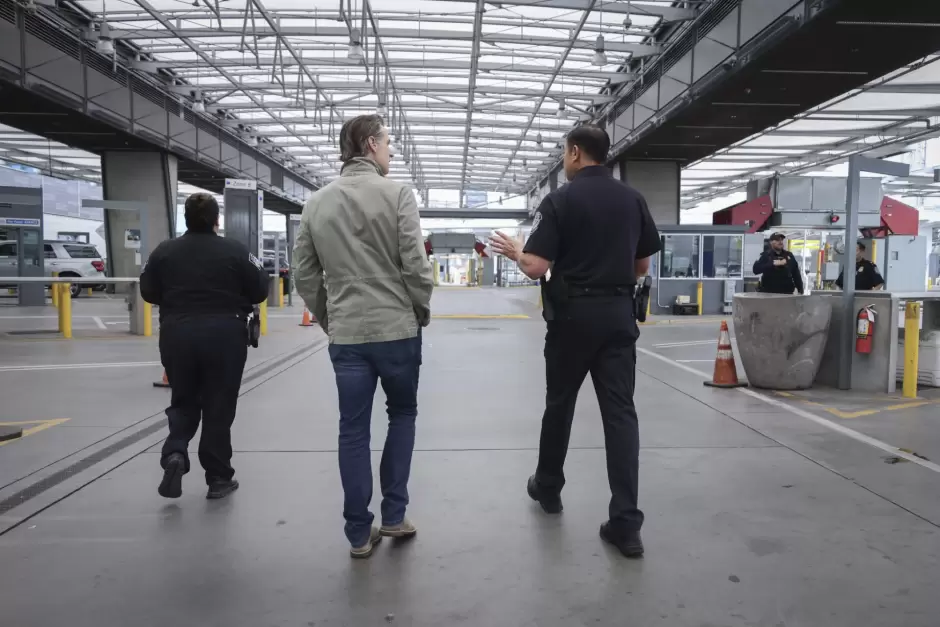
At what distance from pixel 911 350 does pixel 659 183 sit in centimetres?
1680

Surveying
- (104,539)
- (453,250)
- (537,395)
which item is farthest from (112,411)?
(453,250)

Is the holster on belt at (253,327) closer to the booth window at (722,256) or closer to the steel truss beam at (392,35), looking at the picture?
the steel truss beam at (392,35)

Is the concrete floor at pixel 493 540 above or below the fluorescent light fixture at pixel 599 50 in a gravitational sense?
below

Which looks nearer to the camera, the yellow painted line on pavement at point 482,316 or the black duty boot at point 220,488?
the black duty boot at point 220,488

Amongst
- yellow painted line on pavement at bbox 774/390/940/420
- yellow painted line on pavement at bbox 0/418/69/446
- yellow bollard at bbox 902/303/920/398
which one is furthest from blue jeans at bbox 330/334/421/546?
yellow bollard at bbox 902/303/920/398

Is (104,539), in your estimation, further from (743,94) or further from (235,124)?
(235,124)

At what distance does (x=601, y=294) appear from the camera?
10.4ft

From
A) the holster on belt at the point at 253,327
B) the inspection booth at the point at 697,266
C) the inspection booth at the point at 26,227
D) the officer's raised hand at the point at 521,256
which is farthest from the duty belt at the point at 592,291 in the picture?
the inspection booth at the point at 26,227

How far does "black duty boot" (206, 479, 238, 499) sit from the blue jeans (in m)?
1.17

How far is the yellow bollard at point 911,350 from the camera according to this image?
7043 mm

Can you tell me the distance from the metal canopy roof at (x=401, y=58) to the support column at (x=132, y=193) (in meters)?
2.70

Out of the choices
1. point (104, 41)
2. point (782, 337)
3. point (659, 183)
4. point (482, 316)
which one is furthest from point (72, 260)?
point (782, 337)

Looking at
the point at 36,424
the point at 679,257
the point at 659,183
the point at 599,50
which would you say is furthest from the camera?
the point at 659,183

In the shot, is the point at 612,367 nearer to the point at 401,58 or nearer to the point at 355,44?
the point at 355,44
